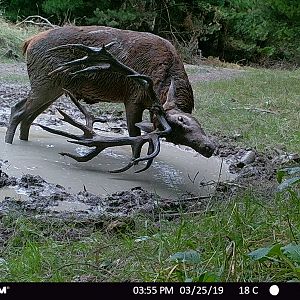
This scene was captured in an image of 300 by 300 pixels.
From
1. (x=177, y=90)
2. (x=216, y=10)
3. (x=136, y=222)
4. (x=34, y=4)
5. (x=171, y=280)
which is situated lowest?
(x=34, y=4)

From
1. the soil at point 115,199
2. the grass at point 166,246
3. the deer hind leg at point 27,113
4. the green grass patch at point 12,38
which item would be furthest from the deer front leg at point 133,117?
the green grass patch at point 12,38

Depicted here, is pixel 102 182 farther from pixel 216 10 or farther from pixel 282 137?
pixel 216 10

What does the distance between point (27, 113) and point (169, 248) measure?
450 cm

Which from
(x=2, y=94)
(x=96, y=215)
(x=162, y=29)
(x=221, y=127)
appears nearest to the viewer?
(x=96, y=215)

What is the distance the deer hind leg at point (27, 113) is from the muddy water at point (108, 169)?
0.35 ft

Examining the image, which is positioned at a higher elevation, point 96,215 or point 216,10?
point 96,215

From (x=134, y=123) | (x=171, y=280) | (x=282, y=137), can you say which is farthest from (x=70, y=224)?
(x=282, y=137)

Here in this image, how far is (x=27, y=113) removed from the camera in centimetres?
779

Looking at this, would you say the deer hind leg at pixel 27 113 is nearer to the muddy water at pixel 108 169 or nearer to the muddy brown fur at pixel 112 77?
the muddy brown fur at pixel 112 77

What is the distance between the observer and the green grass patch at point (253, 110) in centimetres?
855

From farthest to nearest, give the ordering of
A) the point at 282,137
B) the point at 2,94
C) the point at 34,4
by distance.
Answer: the point at 34,4 → the point at 2,94 → the point at 282,137

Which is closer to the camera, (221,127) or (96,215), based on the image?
(96,215)
